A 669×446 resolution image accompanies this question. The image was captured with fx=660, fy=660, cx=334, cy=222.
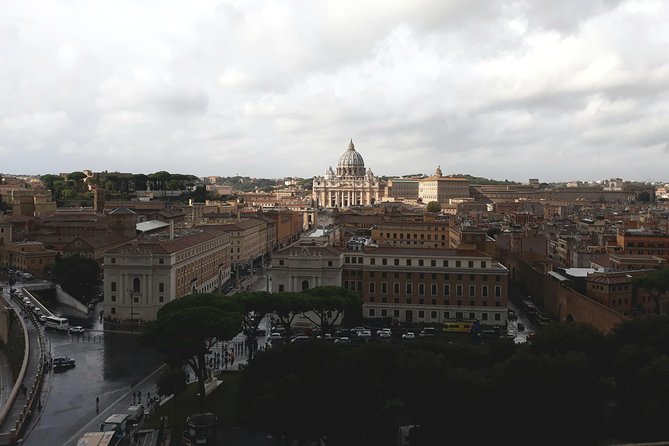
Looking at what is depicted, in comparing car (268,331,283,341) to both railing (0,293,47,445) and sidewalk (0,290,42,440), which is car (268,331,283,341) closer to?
railing (0,293,47,445)

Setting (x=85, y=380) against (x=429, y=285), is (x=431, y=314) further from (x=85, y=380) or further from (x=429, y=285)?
(x=85, y=380)

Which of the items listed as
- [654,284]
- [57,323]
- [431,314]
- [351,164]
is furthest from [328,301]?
[351,164]

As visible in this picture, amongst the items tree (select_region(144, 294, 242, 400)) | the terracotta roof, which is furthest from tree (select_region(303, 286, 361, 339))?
tree (select_region(144, 294, 242, 400))

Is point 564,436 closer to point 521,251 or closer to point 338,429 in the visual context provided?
point 338,429

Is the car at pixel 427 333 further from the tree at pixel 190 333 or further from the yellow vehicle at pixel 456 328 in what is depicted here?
the tree at pixel 190 333

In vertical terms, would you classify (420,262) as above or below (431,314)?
above

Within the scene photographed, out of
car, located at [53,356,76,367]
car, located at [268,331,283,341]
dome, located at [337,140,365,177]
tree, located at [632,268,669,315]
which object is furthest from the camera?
dome, located at [337,140,365,177]

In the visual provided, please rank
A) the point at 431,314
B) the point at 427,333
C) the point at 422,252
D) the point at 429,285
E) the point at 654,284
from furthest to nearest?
the point at 422,252 → the point at 429,285 → the point at 431,314 → the point at 427,333 → the point at 654,284
